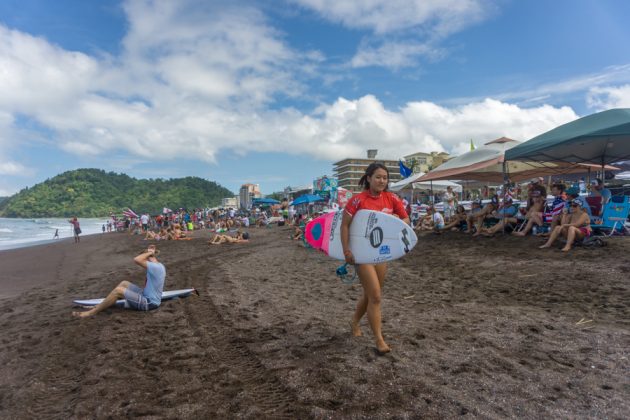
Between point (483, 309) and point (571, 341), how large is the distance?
3.88ft

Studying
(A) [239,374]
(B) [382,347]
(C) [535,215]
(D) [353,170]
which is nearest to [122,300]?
(A) [239,374]

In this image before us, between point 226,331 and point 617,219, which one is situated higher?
point 617,219

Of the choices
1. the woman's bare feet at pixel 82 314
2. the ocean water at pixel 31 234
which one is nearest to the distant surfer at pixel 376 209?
the woman's bare feet at pixel 82 314

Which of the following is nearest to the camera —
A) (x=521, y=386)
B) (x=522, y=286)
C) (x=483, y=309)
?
(x=521, y=386)

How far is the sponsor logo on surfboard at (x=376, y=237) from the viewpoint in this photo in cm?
326

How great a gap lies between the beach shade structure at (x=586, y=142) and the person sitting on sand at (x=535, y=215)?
3.79 ft

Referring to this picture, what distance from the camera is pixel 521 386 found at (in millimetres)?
2697

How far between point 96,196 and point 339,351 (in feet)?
357

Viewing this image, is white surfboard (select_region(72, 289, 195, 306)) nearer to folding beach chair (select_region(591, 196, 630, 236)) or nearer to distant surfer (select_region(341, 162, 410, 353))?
distant surfer (select_region(341, 162, 410, 353))

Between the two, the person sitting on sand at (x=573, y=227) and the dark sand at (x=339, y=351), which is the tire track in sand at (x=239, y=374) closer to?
the dark sand at (x=339, y=351)

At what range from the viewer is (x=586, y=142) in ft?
25.7

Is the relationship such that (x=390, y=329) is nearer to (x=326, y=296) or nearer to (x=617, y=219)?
(x=326, y=296)

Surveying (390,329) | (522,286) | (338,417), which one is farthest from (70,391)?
(522,286)

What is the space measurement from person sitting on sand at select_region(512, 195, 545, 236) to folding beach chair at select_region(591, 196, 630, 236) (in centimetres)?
113
